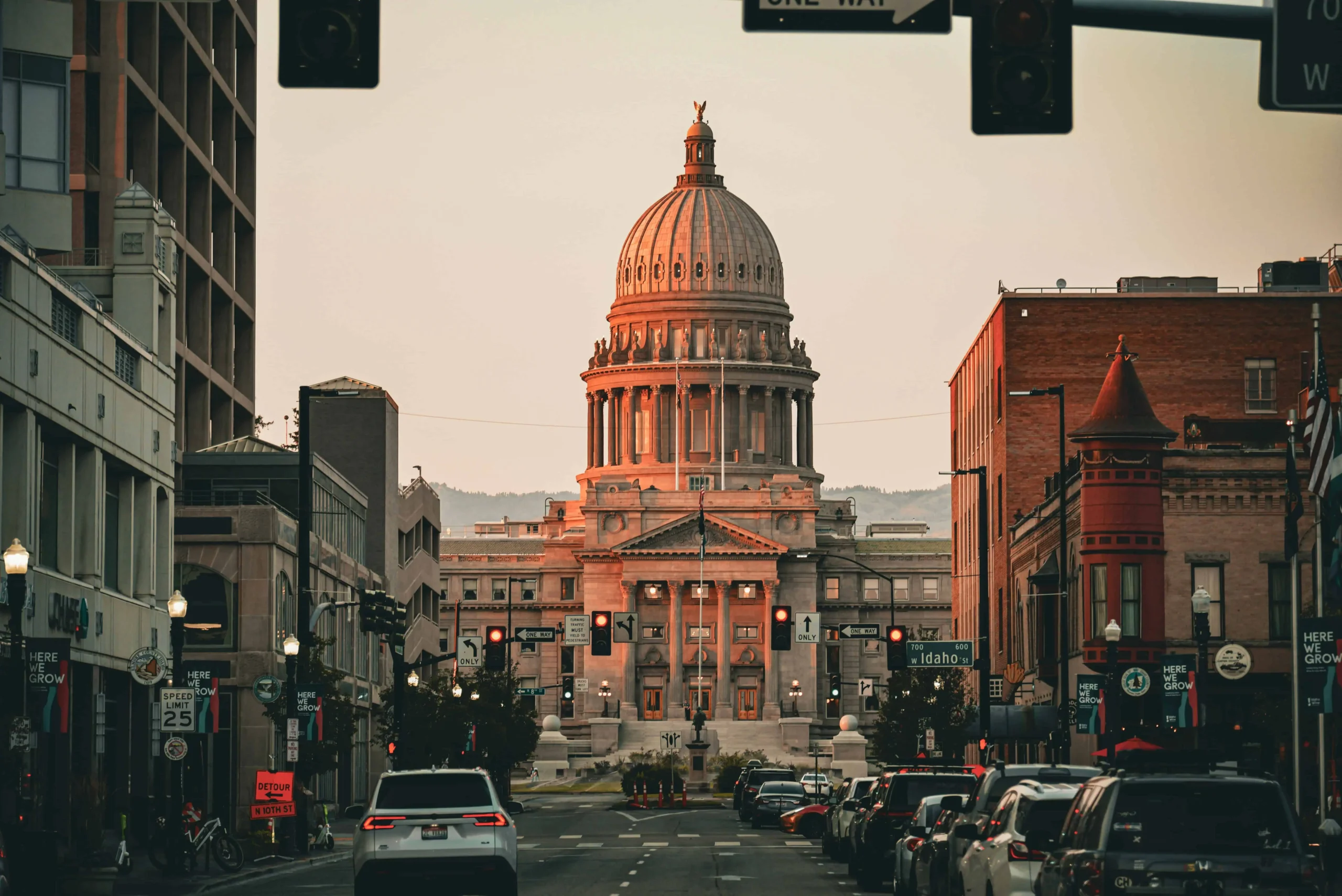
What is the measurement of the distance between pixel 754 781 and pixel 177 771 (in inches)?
1540

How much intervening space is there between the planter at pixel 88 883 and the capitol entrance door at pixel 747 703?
466 feet

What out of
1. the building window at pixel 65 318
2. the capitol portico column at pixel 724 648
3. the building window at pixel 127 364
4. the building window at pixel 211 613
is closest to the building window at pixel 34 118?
the building window at pixel 65 318

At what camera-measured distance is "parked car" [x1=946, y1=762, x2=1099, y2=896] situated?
26453 mm

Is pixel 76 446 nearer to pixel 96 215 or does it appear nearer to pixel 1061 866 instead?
pixel 96 215

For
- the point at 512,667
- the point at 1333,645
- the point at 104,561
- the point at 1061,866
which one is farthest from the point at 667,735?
the point at 1061,866

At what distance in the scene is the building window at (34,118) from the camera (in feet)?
178

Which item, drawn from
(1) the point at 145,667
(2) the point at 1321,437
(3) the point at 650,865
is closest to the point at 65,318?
(1) the point at 145,667

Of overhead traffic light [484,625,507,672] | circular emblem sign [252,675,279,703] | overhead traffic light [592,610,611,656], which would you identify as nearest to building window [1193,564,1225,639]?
overhead traffic light [592,610,611,656]

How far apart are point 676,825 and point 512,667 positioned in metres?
48.3

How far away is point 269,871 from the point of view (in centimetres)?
4428

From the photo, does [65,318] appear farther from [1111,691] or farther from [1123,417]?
[1123,417]

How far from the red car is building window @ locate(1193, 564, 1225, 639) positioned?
1397 cm

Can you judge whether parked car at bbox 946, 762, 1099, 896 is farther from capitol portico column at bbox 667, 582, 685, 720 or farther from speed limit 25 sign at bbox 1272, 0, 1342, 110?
capitol portico column at bbox 667, 582, 685, 720

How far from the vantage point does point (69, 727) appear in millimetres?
50594
